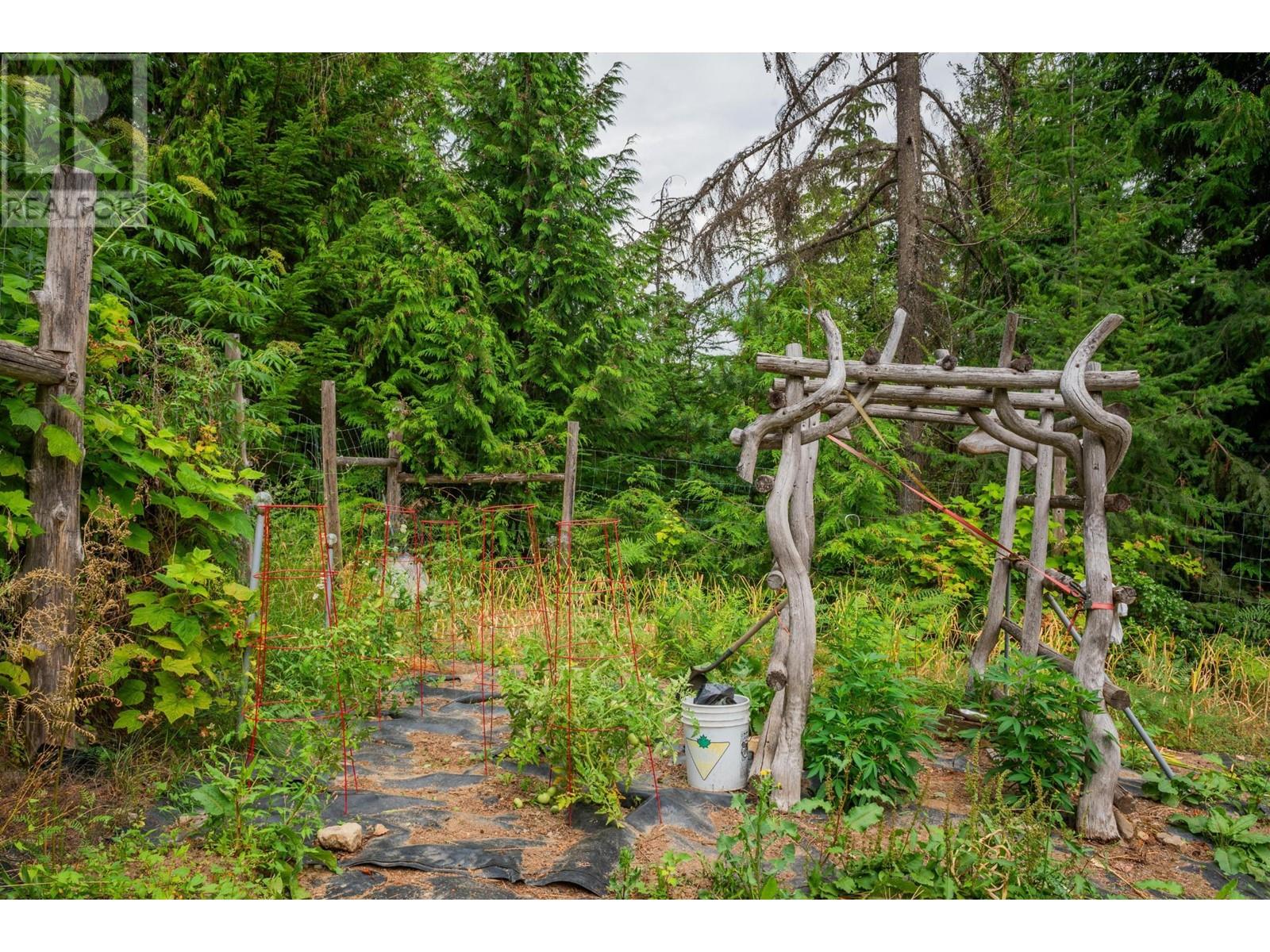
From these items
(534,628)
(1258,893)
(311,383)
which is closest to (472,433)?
(311,383)

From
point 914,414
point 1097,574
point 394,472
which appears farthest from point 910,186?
point 394,472

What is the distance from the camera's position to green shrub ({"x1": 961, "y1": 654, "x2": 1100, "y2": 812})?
344cm

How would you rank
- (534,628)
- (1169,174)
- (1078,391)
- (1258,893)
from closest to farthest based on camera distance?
(1258,893), (1078,391), (534,628), (1169,174)

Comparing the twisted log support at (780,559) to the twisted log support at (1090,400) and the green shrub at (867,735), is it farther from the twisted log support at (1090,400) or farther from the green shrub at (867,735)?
the twisted log support at (1090,400)

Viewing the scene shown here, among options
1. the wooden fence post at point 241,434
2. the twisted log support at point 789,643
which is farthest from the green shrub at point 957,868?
the wooden fence post at point 241,434

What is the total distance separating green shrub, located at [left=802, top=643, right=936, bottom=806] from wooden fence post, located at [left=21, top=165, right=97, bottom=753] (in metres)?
3.21

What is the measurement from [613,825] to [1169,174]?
828cm

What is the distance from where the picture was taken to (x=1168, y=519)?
6.52 m

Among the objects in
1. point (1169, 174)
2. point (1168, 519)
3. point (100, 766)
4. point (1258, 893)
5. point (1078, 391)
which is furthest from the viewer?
point (1169, 174)

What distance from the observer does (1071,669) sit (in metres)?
3.81

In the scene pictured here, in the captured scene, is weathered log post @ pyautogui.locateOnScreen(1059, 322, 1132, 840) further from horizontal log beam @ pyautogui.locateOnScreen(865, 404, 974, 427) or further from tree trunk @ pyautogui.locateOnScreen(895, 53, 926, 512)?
tree trunk @ pyautogui.locateOnScreen(895, 53, 926, 512)

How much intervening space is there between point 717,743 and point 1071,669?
1.73 metres

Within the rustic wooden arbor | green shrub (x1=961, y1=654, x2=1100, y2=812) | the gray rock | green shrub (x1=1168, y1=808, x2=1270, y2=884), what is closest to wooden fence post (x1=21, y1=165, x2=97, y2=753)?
the gray rock
